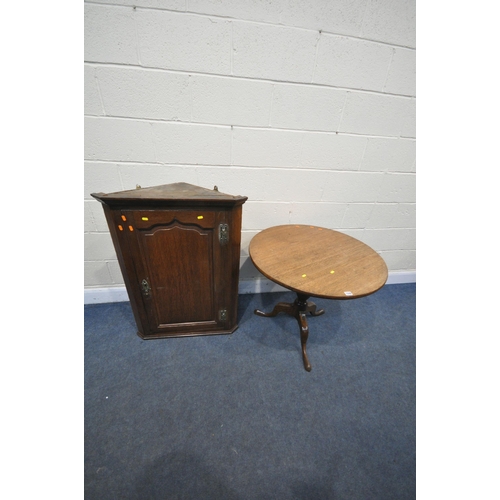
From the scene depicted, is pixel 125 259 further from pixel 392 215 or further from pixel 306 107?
pixel 392 215

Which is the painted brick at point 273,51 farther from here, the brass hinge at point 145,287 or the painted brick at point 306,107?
the brass hinge at point 145,287

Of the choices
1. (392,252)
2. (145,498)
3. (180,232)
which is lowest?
(145,498)

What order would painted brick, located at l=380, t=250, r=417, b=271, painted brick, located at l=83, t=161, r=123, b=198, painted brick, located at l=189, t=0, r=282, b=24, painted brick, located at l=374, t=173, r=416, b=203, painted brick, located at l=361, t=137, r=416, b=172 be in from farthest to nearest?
painted brick, located at l=380, t=250, r=417, b=271 < painted brick, located at l=374, t=173, r=416, b=203 < painted brick, located at l=361, t=137, r=416, b=172 < painted brick, located at l=83, t=161, r=123, b=198 < painted brick, located at l=189, t=0, r=282, b=24

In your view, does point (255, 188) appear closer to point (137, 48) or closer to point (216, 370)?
point (137, 48)

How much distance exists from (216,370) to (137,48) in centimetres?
175

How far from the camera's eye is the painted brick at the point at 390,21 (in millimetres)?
1032

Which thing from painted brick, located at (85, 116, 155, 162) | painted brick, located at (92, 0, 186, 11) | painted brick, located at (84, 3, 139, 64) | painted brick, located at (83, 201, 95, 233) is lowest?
painted brick, located at (83, 201, 95, 233)

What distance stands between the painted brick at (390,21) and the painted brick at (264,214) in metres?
1.03

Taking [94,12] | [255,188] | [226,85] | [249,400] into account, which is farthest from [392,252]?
[94,12]

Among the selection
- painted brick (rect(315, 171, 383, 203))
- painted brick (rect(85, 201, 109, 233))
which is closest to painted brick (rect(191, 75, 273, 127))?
painted brick (rect(315, 171, 383, 203))

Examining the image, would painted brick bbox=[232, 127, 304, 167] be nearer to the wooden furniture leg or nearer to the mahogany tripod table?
the mahogany tripod table

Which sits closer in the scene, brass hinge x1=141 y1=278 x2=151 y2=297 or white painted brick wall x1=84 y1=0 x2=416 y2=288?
white painted brick wall x1=84 y1=0 x2=416 y2=288

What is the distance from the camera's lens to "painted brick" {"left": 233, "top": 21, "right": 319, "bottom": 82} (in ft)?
3.22

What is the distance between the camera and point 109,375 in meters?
1.10
